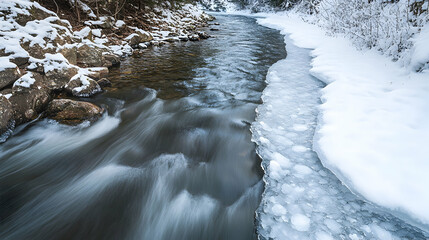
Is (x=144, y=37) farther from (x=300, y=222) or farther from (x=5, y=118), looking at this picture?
(x=300, y=222)

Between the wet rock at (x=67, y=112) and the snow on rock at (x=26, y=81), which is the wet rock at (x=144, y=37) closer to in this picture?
the snow on rock at (x=26, y=81)

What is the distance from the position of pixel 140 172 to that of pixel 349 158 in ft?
7.45

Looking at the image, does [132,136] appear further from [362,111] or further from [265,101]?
[362,111]

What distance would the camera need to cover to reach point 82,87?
386cm

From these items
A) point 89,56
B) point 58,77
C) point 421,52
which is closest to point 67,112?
point 58,77

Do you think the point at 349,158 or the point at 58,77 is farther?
the point at 58,77

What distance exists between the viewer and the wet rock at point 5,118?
2564 millimetres

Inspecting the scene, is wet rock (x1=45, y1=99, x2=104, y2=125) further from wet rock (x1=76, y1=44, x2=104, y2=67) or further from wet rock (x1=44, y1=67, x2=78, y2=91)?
wet rock (x1=76, y1=44, x2=104, y2=67)

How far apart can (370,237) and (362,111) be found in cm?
185

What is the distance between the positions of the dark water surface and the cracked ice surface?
0.53 ft

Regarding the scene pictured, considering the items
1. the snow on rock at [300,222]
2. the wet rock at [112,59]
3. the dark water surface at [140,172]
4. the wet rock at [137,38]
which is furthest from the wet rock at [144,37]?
Answer: the snow on rock at [300,222]

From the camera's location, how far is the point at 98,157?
2529 millimetres

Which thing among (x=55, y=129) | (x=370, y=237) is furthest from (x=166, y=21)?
(x=370, y=237)

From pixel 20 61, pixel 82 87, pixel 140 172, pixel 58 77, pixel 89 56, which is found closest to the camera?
pixel 140 172
